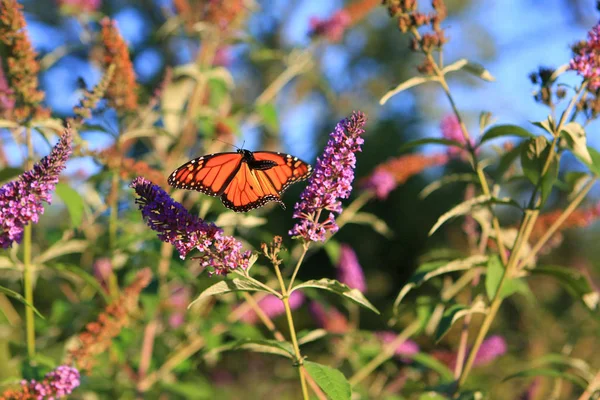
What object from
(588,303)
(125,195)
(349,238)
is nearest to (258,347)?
(588,303)

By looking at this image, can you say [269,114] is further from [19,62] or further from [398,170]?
[19,62]

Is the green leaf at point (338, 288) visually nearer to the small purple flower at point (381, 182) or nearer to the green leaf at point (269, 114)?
the small purple flower at point (381, 182)

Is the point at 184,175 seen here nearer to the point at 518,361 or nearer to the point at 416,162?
the point at 416,162

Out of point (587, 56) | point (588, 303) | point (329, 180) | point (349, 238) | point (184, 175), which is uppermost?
point (349, 238)

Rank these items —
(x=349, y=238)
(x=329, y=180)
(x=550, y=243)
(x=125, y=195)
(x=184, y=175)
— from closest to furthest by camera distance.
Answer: (x=329, y=180)
(x=184, y=175)
(x=550, y=243)
(x=125, y=195)
(x=349, y=238)

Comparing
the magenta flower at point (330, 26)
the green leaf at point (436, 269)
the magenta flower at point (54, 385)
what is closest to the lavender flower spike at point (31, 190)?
the magenta flower at point (54, 385)

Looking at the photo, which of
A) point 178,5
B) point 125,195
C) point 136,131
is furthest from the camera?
point 178,5

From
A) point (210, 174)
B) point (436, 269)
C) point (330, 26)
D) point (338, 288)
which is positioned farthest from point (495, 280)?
point (330, 26)
